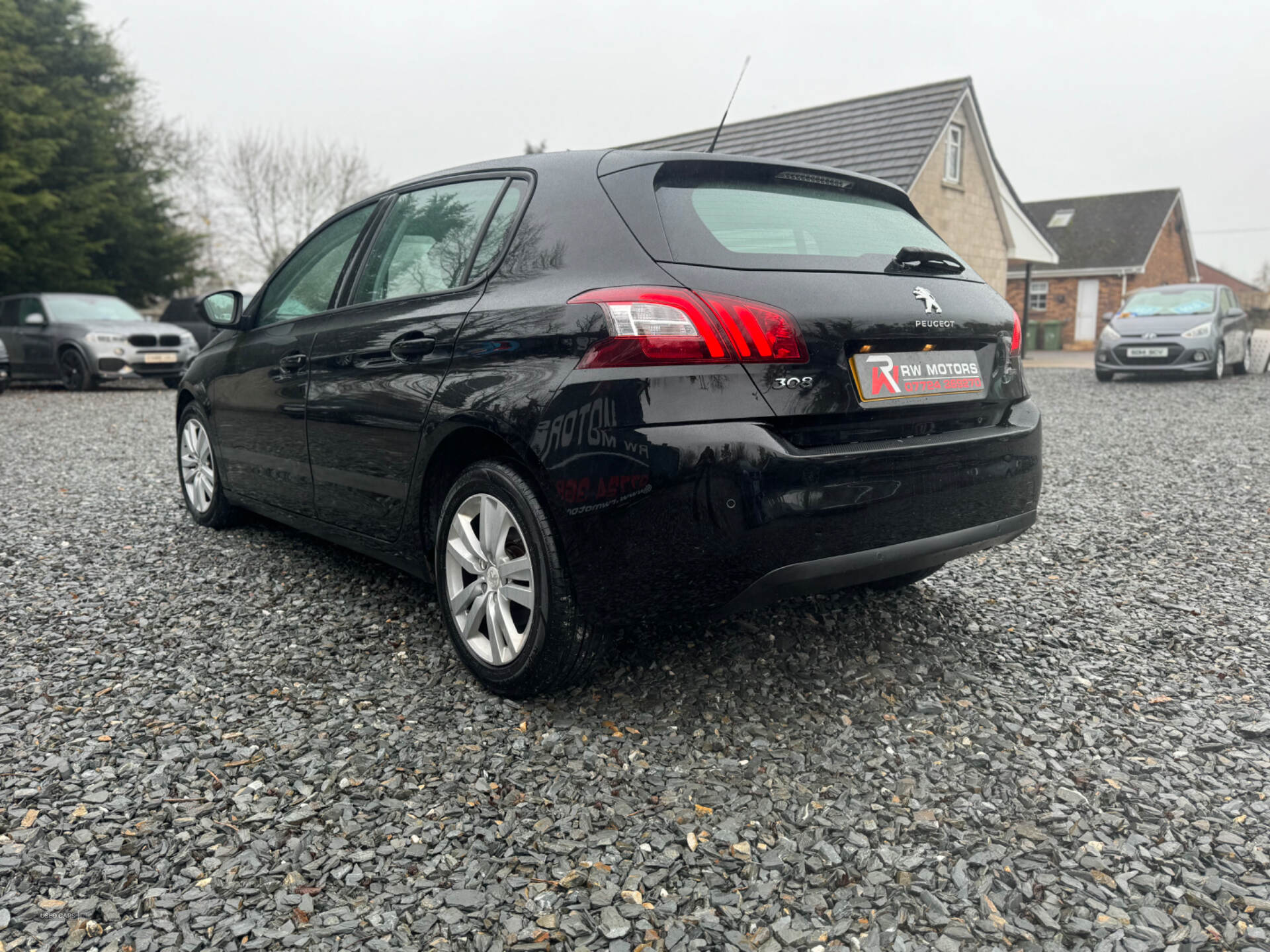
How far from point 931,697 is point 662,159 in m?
1.80

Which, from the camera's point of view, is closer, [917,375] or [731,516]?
[731,516]

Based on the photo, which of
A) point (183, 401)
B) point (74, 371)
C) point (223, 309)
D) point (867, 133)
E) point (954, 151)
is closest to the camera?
point (223, 309)

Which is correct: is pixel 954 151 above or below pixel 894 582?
above

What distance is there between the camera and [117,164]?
24.6 m

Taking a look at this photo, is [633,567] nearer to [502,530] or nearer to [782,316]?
[502,530]

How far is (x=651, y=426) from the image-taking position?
2508 millimetres

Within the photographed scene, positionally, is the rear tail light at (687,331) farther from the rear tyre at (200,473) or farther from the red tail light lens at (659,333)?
the rear tyre at (200,473)

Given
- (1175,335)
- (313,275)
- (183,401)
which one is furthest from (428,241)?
(1175,335)

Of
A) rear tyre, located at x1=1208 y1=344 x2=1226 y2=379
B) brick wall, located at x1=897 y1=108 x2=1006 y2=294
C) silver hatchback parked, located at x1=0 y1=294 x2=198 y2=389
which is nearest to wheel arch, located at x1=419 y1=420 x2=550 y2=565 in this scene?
silver hatchback parked, located at x1=0 y1=294 x2=198 y2=389

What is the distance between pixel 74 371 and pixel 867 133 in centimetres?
1504

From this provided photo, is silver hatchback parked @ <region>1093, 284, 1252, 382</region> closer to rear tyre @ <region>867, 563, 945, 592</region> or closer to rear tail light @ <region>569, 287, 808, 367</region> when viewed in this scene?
rear tyre @ <region>867, 563, 945, 592</region>

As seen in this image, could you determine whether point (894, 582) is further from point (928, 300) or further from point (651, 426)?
point (651, 426)

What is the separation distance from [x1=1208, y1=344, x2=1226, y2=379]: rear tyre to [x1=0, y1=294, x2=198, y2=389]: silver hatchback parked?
16.2 metres

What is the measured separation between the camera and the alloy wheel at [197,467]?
5.18 meters
